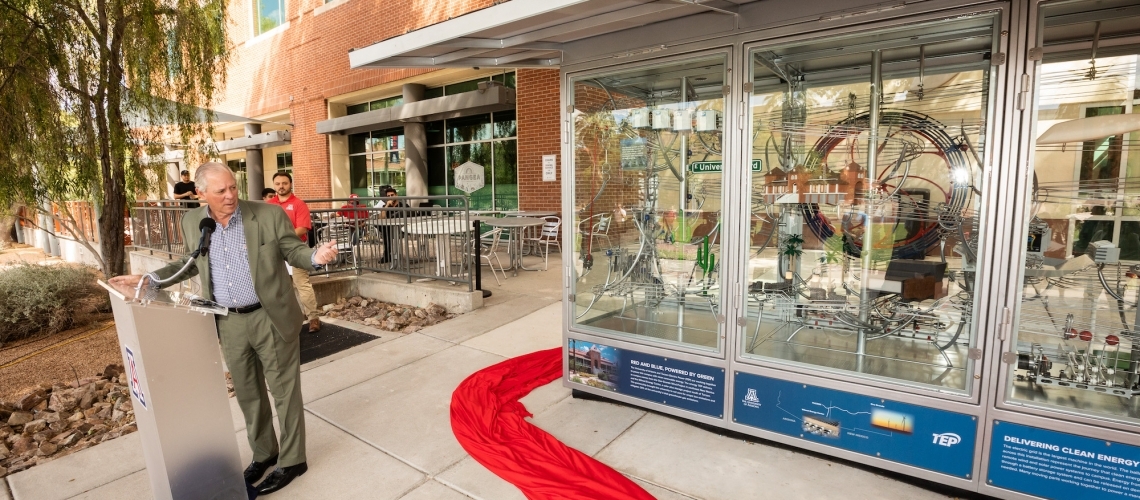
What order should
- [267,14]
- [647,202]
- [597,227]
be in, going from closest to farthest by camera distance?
1. [597,227]
2. [647,202]
3. [267,14]

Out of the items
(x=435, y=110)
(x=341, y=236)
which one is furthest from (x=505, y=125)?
(x=341, y=236)

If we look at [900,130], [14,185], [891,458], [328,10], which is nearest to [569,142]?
[900,130]

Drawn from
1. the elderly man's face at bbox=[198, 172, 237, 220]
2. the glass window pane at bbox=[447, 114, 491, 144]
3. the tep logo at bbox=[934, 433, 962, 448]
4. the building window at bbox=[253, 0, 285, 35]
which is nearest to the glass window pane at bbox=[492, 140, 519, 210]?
the glass window pane at bbox=[447, 114, 491, 144]

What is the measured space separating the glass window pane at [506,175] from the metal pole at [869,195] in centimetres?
811

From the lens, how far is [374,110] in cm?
1325

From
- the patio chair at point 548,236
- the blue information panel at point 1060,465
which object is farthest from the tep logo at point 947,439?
the patio chair at point 548,236

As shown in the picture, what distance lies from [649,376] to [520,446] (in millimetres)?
966

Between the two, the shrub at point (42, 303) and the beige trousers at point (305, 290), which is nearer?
the beige trousers at point (305, 290)

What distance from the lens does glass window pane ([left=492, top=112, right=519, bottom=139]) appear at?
37.5 ft

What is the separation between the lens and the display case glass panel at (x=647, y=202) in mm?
3996

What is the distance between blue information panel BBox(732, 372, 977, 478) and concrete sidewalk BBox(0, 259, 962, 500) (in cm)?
18

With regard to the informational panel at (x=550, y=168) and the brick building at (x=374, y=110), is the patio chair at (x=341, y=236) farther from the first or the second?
the informational panel at (x=550, y=168)

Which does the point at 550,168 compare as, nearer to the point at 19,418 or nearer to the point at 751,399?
the point at 751,399

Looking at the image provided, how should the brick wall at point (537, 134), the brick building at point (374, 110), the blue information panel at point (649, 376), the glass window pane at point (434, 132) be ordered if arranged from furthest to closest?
the glass window pane at point (434, 132) → the brick building at point (374, 110) → the brick wall at point (537, 134) → the blue information panel at point (649, 376)
